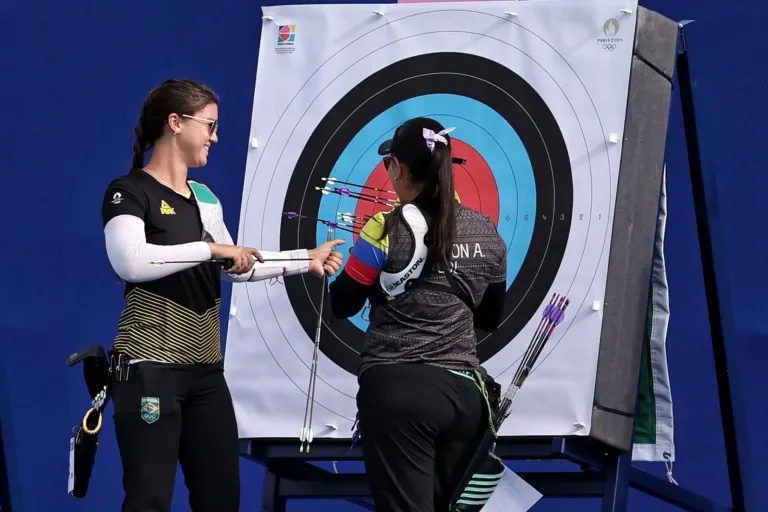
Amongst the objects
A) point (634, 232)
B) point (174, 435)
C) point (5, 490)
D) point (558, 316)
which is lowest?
point (5, 490)

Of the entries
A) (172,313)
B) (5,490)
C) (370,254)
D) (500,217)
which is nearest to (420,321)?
(370,254)

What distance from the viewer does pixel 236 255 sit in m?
2.08

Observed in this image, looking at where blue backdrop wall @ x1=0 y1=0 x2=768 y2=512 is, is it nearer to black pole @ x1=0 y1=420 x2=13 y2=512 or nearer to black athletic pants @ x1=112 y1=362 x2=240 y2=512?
black pole @ x1=0 y1=420 x2=13 y2=512

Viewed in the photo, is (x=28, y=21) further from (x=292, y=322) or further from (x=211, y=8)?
(x=292, y=322)

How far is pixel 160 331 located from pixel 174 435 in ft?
0.57

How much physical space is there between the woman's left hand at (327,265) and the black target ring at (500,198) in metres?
0.42

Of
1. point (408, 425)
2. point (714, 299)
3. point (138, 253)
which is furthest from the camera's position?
point (714, 299)

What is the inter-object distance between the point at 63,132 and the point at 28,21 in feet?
1.10

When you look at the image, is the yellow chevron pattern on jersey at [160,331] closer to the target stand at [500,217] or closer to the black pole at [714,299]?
the target stand at [500,217]

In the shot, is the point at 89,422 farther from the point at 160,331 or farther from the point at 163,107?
the point at 163,107

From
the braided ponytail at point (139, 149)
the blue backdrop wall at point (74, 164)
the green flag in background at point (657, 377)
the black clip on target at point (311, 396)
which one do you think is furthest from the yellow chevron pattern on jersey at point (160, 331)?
the blue backdrop wall at point (74, 164)

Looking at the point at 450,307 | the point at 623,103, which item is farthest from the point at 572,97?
the point at 450,307

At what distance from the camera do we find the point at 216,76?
3.58 metres

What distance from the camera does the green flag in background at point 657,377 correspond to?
2473mm
